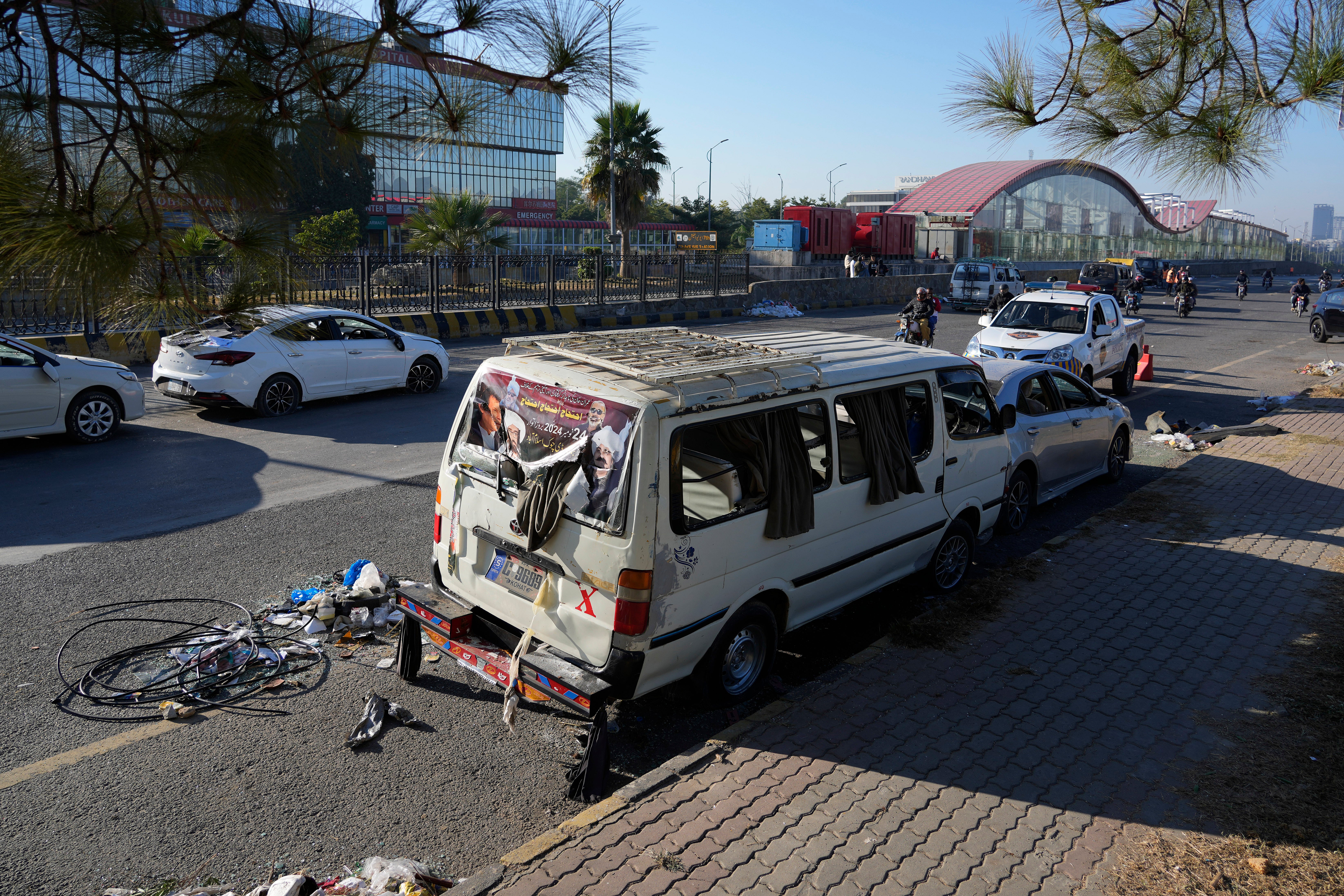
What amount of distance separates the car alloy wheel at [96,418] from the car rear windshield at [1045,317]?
46.0ft

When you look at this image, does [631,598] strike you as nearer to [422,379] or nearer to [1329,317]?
[422,379]

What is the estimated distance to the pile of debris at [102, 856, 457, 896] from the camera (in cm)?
358

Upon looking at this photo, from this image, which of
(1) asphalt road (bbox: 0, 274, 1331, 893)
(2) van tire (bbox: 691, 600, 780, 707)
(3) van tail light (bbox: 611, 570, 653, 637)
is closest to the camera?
(1) asphalt road (bbox: 0, 274, 1331, 893)

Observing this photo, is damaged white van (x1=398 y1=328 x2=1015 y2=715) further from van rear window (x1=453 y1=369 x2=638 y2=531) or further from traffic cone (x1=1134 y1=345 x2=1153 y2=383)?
traffic cone (x1=1134 y1=345 x2=1153 y2=383)

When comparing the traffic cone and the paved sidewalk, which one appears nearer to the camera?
the paved sidewalk

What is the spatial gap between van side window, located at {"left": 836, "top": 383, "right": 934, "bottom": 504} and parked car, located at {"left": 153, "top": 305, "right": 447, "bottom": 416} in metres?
7.12

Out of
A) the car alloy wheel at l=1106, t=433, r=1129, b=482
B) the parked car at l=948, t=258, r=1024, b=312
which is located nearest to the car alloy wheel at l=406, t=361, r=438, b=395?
the car alloy wheel at l=1106, t=433, r=1129, b=482

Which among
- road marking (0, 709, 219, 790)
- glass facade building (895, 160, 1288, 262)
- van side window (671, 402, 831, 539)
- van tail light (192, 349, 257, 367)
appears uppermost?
glass facade building (895, 160, 1288, 262)

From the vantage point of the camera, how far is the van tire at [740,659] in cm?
493

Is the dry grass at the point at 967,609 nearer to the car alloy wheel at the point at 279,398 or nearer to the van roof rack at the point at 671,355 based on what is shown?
the van roof rack at the point at 671,355

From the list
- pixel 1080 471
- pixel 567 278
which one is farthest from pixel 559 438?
pixel 567 278

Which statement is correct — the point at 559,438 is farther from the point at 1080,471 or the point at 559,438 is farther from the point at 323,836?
the point at 1080,471

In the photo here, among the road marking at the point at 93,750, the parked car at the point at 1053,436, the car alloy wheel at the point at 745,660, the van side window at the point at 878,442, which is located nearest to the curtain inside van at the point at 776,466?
the van side window at the point at 878,442

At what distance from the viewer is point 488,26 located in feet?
12.8
